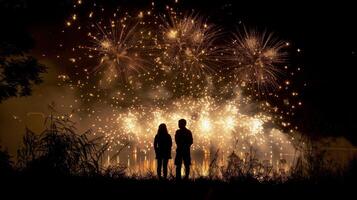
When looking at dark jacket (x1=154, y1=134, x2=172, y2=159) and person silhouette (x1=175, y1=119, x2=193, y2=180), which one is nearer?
person silhouette (x1=175, y1=119, x2=193, y2=180)

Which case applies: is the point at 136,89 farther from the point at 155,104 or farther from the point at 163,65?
the point at 163,65

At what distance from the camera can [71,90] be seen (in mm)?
34688

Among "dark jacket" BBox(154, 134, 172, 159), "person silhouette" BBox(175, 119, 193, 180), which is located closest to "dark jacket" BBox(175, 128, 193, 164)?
"person silhouette" BBox(175, 119, 193, 180)

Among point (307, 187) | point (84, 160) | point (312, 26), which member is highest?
point (312, 26)

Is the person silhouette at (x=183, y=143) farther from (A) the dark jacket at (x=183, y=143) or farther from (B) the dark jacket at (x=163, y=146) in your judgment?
(B) the dark jacket at (x=163, y=146)

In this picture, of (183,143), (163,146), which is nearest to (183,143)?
(183,143)

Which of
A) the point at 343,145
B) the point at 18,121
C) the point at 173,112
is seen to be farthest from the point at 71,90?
the point at 343,145

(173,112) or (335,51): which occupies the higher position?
(335,51)

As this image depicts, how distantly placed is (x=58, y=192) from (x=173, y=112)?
23.0 meters

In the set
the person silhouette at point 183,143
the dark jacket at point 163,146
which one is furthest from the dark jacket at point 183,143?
the dark jacket at point 163,146

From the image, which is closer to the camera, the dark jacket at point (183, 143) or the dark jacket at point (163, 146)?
the dark jacket at point (183, 143)

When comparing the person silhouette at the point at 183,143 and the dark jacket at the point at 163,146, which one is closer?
the person silhouette at the point at 183,143

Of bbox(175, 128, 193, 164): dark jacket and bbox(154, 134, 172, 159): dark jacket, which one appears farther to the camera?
bbox(154, 134, 172, 159): dark jacket

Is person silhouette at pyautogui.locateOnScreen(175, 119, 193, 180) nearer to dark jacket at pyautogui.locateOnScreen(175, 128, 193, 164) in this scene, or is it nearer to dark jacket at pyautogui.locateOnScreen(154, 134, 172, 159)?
dark jacket at pyautogui.locateOnScreen(175, 128, 193, 164)
